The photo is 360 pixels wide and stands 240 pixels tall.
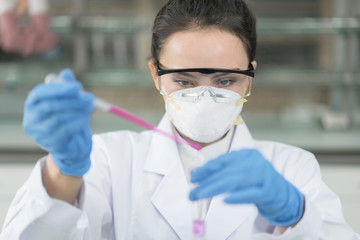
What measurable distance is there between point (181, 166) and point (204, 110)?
0.72ft

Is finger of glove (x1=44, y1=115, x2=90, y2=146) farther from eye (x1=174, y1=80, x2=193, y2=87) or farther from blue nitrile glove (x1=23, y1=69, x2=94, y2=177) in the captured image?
eye (x1=174, y1=80, x2=193, y2=87)

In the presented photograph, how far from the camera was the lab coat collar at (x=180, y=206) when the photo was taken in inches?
46.6

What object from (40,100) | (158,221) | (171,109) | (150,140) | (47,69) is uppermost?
(40,100)

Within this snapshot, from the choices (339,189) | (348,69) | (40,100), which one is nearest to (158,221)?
(40,100)

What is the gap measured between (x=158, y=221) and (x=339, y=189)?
61.1 inches

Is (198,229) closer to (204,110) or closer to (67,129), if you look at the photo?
(204,110)

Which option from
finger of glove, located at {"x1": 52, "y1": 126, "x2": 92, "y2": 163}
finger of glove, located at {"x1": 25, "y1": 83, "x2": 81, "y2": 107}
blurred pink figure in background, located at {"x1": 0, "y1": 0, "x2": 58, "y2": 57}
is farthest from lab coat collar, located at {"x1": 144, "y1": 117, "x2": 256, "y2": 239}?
blurred pink figure in background, located at {"x1": 0, "y1": 0, "x2": 58, "y2": 57}

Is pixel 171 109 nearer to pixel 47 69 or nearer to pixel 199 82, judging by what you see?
pixel 199 82

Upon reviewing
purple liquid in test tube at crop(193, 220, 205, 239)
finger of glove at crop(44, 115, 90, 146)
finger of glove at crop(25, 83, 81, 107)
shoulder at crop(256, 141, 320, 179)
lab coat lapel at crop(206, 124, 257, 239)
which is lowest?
lab coat lapel at crop(206, 124, 257, 239)

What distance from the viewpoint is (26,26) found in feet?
8.44

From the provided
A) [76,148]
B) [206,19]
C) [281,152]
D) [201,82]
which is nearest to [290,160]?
[281,152]

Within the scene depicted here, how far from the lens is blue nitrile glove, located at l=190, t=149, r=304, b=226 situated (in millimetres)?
876

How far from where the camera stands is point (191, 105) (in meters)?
1.13

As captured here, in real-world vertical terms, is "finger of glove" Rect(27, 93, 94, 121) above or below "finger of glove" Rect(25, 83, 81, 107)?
below
